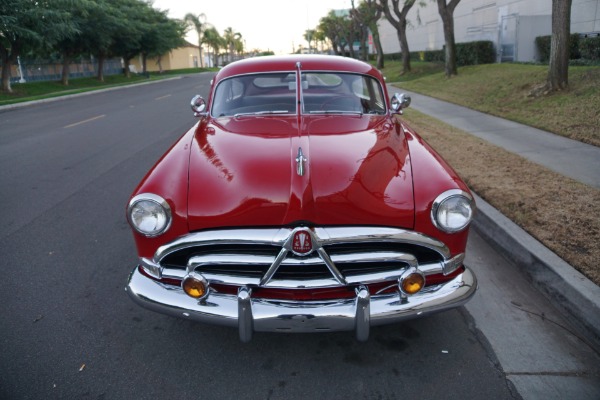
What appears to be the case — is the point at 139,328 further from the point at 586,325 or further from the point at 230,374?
the point at 586,325

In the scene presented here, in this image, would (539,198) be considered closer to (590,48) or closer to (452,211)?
(452,211)

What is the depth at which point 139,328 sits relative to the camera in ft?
9.72

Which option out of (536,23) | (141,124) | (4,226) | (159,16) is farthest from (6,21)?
(159,16)

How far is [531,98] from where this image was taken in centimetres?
1057

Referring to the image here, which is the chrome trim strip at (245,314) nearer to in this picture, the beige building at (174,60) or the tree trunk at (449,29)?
the tree trunk at (449,29)

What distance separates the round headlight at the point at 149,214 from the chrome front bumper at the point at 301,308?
0.32m

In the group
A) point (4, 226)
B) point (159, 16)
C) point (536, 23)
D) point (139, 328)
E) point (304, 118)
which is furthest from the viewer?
point (159, 16)

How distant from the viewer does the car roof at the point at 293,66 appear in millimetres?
4012

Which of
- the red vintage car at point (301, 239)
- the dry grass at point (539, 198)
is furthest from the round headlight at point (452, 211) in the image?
the dry grass at point (539, 198)

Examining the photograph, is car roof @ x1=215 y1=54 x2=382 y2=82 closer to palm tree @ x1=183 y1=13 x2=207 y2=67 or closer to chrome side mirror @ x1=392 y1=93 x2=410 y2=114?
chrome side mirror @ x1=392 y1=93 x2=410 y2=114

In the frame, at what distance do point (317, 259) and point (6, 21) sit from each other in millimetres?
24878

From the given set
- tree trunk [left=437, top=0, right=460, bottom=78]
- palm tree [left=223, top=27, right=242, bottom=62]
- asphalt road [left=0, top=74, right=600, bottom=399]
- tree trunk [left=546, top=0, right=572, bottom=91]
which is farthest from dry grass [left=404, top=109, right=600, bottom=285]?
palm tree [left=223, top=27, right=242, bottom=62]

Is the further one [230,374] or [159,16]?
[159,16]

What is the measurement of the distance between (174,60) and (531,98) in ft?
227
